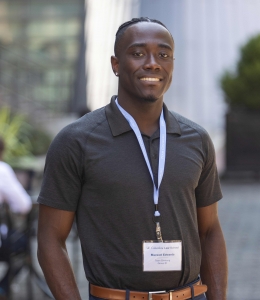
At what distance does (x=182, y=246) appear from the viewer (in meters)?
2.65

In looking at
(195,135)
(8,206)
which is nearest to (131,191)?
(195,135)

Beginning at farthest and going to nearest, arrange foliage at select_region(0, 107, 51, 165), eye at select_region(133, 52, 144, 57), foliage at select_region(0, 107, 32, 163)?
foliage at select_region(0, 107, 51, 165) → foliage at select_region(0, 107, 32, 163) → eye at select_region(133, 52, 144, 57)

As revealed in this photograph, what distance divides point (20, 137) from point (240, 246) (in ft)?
24.4

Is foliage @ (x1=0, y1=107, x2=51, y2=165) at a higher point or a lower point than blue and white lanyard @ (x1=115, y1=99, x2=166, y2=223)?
lower

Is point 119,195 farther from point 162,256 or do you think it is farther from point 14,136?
point 14,136

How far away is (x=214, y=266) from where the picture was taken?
287 centimetres

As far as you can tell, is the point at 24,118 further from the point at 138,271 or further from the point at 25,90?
the point at 138,271

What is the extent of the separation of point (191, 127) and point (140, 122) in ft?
0.68

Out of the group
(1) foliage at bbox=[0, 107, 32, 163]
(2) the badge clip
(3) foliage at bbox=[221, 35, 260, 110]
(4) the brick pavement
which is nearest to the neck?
(2) the badge clip

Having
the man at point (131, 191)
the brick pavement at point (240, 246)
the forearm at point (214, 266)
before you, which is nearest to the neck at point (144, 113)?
the man at point (131, 191)

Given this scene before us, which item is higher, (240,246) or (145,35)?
(145,35)

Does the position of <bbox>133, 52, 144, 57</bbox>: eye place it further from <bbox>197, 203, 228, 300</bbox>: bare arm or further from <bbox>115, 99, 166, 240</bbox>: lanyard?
<bbox>197, 203, 228, 300</bbox>: bare arm

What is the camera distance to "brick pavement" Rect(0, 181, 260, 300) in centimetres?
695

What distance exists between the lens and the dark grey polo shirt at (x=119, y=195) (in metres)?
2.58
